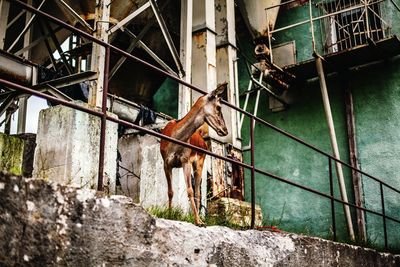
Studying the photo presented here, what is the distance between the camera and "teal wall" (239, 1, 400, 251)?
10.9 m

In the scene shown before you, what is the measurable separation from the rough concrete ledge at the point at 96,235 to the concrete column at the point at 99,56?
295cm

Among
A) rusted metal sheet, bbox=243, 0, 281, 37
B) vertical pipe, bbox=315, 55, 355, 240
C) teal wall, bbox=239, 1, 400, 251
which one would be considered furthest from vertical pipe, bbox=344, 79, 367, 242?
rusted metal sheet, bbox=243, 0, 281, 37

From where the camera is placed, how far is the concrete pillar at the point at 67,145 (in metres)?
6.14

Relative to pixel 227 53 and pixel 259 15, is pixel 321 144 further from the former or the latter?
pixel 227 53

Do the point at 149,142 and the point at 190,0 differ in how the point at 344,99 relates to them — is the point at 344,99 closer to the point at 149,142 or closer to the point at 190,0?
the point at 190,0

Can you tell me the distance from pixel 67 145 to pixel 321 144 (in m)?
7.10

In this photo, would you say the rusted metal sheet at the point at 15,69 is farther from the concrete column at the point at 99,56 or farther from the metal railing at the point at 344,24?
the metal railing at the point at 344,24

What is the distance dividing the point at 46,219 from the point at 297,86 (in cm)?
998

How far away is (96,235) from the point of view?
347cm

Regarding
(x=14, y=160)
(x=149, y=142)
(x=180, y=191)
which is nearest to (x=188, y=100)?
(x=149, y=142)

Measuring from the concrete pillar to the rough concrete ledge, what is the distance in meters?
2.02

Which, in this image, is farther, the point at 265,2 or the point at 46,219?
the point at 265,2

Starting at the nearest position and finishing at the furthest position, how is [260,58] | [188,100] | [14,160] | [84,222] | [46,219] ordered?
[46,219]
[84,222]
[14,160]
[188,100]
[260,58]

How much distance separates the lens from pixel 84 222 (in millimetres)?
3406
